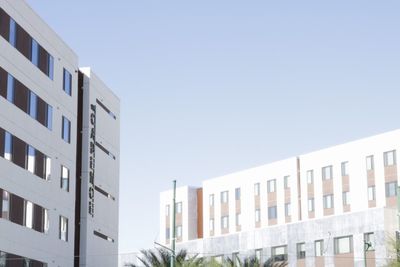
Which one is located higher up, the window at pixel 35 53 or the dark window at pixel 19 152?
the window at pixel 35 53

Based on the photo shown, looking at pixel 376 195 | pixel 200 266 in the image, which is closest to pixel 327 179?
pixel 376 195

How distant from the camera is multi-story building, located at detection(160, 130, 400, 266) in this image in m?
81.9

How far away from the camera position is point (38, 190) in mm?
56719

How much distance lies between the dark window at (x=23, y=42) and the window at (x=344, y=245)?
37.0 meters

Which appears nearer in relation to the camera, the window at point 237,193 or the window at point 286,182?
the window at point 286,182

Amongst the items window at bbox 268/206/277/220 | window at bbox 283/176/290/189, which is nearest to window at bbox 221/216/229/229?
window at bbox 268/206/277/220

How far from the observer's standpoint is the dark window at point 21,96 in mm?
54094

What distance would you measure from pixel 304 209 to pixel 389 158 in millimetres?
14494

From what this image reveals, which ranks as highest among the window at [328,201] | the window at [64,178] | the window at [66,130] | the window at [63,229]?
the window at [328,201]

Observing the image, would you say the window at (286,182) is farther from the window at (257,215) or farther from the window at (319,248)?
the window at (319,248)

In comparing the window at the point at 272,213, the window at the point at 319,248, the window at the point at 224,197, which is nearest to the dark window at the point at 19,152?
the window at the point at 319,248

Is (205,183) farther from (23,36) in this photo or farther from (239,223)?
(23,36)

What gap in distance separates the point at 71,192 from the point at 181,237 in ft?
190

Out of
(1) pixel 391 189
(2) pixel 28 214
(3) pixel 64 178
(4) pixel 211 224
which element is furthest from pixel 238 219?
(2) pixel 28 214
